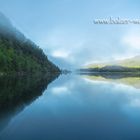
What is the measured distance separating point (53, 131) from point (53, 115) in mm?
6131

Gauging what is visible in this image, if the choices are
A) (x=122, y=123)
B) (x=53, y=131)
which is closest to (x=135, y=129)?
(x=122, y=123)

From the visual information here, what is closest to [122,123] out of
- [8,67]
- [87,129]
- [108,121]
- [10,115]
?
[108,121]

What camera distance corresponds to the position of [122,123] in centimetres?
2156

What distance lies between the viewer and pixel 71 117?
23531 mm

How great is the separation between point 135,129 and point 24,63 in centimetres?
13827

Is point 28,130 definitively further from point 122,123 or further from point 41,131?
point 122,123

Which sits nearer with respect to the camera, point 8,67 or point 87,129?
point 87,129

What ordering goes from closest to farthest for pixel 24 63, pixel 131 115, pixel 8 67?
pixel 131 115
pixel 8 67
pixel 24 63

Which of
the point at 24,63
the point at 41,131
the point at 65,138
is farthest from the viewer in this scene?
the point at 24,63

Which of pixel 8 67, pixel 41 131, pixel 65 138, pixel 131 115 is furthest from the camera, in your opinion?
pixel 8 67

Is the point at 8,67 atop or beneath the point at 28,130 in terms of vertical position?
atop

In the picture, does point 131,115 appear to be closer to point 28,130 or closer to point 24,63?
point 28,130

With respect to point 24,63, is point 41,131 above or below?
below

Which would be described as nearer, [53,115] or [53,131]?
[53,131]
